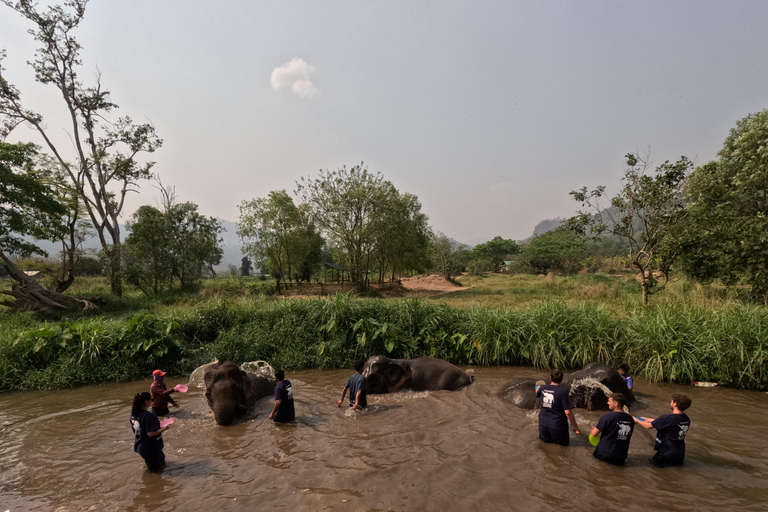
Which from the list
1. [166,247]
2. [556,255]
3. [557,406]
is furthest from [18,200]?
[556,255]

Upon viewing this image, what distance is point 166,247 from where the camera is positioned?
25141 mm

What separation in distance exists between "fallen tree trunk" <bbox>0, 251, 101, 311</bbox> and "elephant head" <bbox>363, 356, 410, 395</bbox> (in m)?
17.1

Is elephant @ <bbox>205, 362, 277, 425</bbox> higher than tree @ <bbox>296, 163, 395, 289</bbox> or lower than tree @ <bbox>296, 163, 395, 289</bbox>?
lower

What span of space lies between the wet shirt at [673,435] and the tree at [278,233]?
2871 cm

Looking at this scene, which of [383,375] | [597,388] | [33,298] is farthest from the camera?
[33,298]

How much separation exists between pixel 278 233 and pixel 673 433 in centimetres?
3037

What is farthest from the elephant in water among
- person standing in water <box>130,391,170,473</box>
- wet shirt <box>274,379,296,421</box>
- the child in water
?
person standing in water <box>130,391,170,473</box>

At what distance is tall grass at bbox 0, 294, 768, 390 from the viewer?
9.03m

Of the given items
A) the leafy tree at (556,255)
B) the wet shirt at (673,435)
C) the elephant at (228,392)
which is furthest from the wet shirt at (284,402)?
the leafy tree at (556,255)

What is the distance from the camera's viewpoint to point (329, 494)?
4676mm

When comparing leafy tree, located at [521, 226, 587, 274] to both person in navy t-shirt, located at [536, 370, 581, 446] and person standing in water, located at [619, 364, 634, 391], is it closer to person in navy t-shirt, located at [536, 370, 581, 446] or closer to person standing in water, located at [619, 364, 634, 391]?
person standing in water, located at [619, 364, 634, 391]

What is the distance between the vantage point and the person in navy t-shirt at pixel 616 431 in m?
5.10

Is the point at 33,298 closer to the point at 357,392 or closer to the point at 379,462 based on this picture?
the point at 357,392

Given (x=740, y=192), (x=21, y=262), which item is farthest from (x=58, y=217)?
(x=740, y=192)
